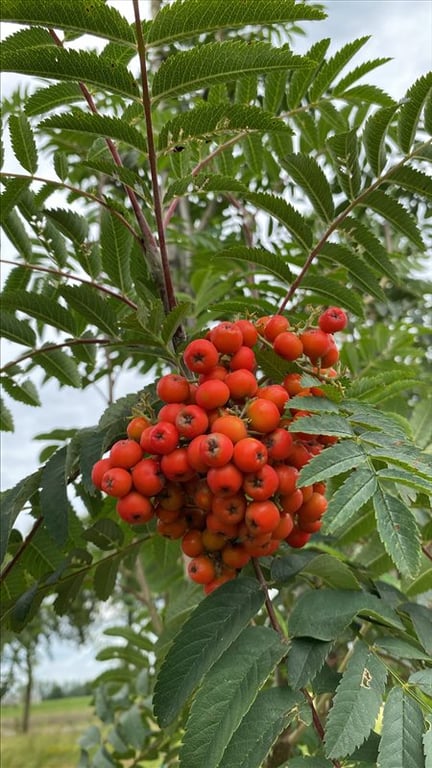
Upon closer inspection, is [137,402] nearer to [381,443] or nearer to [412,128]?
[381,443]

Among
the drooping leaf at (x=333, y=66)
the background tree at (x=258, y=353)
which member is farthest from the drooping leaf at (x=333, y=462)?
the drooping leaf at (x=333, y=66)

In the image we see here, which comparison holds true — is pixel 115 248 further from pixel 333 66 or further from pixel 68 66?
pixel 333 66

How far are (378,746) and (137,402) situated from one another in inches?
26.1

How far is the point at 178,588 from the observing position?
2307 mm

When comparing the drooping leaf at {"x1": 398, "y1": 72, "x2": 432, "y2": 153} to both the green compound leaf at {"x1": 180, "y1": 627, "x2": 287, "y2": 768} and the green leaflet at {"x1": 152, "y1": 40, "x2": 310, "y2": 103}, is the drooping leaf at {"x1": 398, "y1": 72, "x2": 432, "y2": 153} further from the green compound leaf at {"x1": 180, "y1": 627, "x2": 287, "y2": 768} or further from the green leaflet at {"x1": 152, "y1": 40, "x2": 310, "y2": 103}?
the green compound leaf at {"x1": 180, "y1": 627, "x2": 287, "y2": 768}

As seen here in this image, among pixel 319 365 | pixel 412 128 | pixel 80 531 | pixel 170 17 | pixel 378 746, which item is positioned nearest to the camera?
pixel 378 746

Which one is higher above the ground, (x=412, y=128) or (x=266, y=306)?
(x=412, y=128)

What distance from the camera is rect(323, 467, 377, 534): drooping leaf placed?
0.80m

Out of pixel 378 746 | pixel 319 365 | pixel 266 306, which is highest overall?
pixel 266 306

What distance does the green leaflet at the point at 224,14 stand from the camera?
90cm

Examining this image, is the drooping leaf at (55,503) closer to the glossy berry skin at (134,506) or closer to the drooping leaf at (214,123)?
the glossy berry skin at (134,506)

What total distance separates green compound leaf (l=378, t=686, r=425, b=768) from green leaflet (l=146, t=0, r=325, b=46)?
35.5 inches

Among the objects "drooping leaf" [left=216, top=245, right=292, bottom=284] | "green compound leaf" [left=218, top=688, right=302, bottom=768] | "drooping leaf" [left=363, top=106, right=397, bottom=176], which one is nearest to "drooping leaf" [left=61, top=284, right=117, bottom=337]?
"drooping leaf" [left=216, top=245, right=292, bottom=284]

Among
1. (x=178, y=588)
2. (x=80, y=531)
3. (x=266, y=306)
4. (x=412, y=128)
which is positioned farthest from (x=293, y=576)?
(x=178, y=588)
